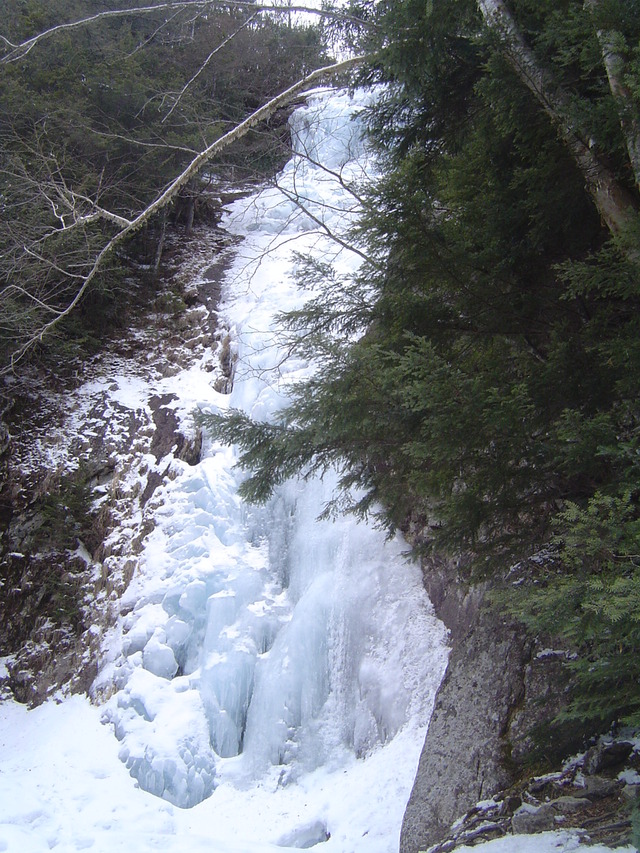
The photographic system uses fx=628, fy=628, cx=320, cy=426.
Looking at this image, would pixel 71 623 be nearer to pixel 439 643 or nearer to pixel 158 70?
pixel 439 643

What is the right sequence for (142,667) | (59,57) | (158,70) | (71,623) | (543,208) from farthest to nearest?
1. (158,70)
2. (59,57)
3. (71,623)
4. (142,667)
5. (543,208)

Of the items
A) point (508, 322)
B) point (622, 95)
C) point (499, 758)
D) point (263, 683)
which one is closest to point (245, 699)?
point (263, 683)

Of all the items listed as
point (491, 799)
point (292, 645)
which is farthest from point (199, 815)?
point (491, 799)

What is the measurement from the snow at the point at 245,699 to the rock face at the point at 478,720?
0.76 m

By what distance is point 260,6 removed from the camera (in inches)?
185

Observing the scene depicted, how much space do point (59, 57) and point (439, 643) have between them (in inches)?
533

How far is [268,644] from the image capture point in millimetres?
7410

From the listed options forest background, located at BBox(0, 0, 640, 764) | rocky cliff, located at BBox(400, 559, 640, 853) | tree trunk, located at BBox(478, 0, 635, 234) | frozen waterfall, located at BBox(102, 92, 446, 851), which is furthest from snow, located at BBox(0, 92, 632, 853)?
tree trunk, located at BBox(478, 0, 635, 234)

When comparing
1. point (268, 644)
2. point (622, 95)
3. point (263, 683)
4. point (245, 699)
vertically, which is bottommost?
point (245, 699)

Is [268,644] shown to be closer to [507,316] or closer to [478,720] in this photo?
[478,720]

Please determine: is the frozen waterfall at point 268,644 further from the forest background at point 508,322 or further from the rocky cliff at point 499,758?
the forest background at point 508,322

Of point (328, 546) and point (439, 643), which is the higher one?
point (328, 546)

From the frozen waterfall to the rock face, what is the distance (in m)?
0.95

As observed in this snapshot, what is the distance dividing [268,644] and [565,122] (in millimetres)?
6138
